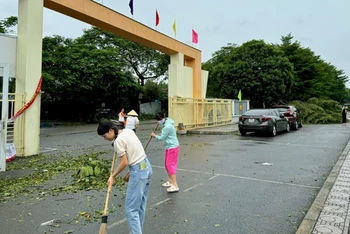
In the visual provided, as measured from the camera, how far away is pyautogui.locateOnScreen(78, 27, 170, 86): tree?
106ft

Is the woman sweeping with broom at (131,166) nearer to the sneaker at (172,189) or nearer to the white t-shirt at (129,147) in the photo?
the white t-shirt at (129,147)

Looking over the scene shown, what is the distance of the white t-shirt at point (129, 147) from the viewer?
3160 mm

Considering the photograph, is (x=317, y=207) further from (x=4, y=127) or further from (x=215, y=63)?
(x=215, y=63)

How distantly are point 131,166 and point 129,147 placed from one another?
0.71 feet

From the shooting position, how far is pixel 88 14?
449 inches

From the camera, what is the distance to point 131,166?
3234 mm

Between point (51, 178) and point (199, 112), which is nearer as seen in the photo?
point (51, 178)

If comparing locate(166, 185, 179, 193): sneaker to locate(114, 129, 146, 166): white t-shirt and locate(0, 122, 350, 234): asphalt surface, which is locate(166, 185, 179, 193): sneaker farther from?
locate(114, 129, 146, 166): white t-shirt

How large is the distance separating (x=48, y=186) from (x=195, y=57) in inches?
604

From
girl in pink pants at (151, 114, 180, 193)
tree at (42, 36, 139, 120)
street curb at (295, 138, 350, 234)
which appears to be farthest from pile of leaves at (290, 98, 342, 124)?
girl in pink pants at (151, 114, 180, 193)

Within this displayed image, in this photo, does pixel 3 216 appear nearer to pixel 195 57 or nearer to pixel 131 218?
pixel 131 218

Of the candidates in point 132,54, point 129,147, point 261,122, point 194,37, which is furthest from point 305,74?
point 129,147

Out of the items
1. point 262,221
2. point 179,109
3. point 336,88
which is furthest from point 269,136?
point 336,88

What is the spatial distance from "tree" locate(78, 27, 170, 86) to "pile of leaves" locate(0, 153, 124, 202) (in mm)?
23556
